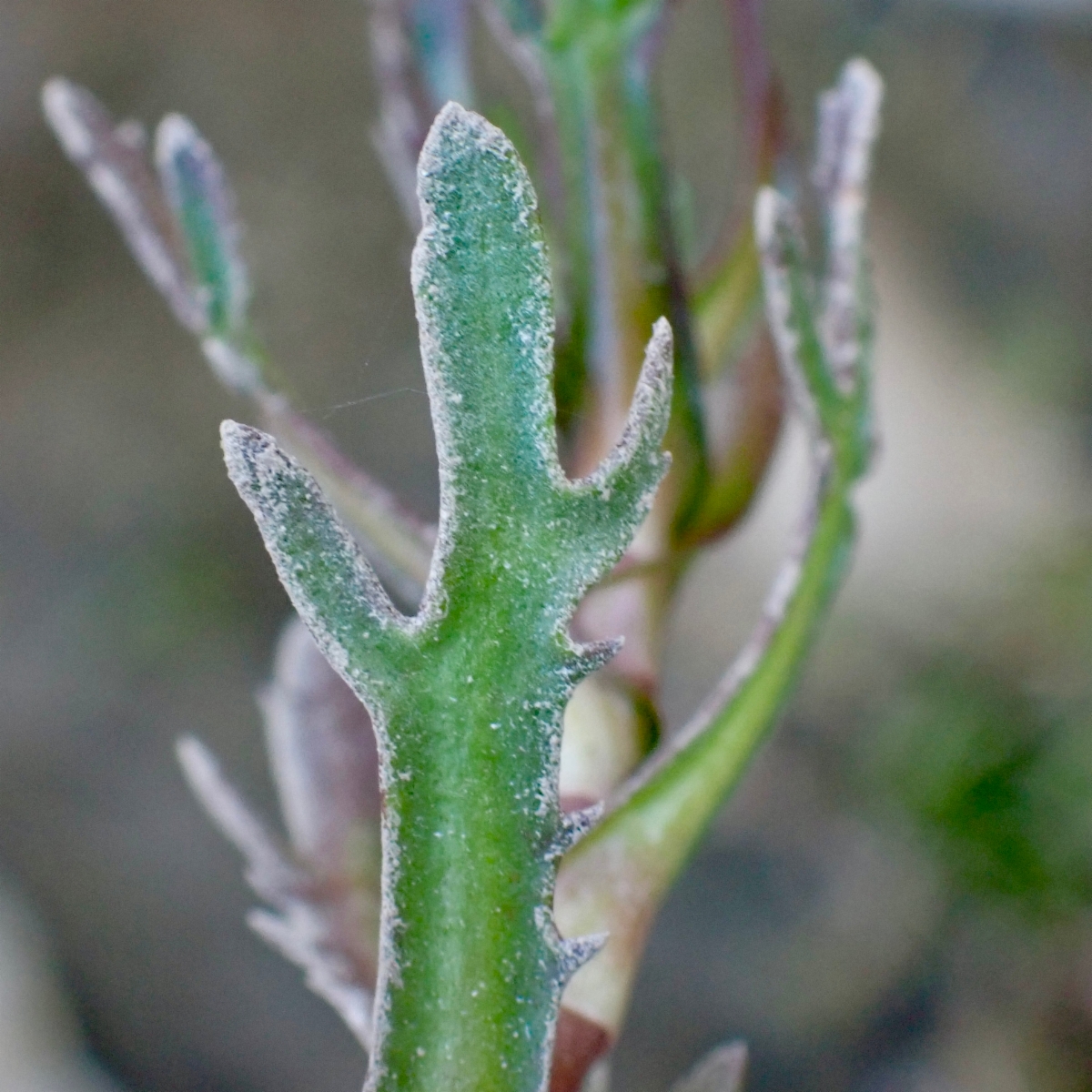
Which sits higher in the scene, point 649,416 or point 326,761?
point 649,416

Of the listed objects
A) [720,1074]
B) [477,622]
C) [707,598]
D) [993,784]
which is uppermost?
[477,622]

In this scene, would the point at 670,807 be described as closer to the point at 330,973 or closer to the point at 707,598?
the point at 330,973

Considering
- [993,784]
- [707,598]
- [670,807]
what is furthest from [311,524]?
[707,598]

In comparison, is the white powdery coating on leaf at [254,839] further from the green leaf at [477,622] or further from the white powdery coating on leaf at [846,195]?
the white powdery coating on leaf at [846,195]

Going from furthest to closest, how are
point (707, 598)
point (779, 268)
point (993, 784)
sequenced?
point (707, 598) → point (993, 784) → point (779, 268)

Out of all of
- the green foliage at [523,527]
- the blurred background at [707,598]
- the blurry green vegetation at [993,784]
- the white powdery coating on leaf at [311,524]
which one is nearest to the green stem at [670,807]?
the green foliage at [523,527]

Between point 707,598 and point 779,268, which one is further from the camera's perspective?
point 707,598

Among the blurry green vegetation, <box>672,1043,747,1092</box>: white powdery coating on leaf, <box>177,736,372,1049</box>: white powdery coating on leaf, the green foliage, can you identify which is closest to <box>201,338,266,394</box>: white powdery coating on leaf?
the green foliage

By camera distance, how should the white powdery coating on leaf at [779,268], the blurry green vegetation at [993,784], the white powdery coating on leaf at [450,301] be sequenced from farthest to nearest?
the blurry green vegetation at [993,784] → the white powdery coating on leaf at [779,268] → the white powdery coating on leaf at [450,301]

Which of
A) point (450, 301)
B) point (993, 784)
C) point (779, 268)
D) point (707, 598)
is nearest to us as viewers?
point (450, 301)
